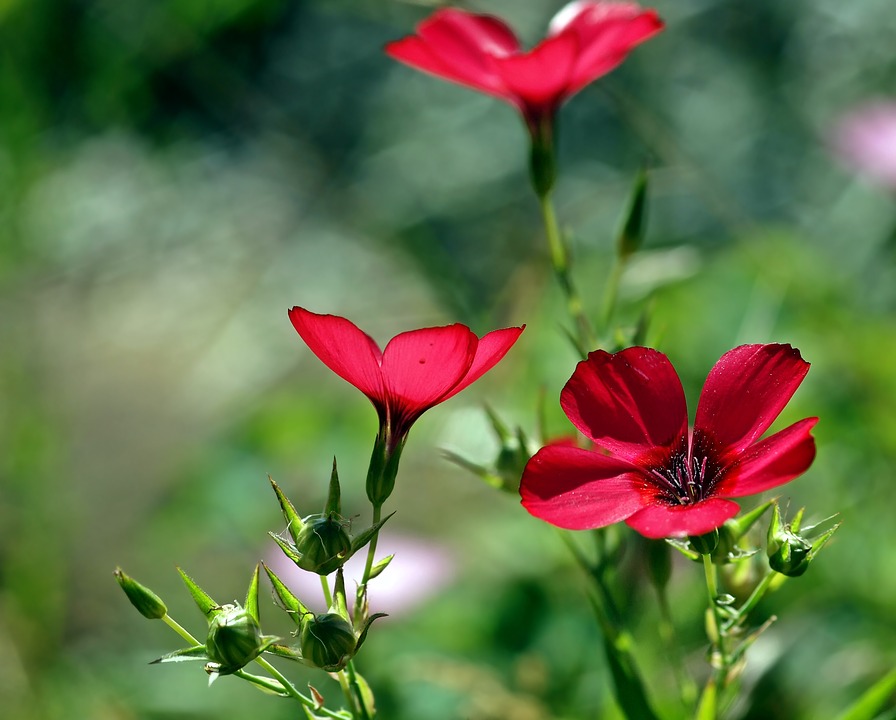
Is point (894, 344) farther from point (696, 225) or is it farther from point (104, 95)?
point (104, 95)

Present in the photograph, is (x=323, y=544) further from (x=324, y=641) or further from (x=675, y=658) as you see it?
(x=675, y=658)

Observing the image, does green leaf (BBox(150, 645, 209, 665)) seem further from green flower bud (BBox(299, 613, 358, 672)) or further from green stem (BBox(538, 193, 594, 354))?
green stem (BBox(538, 193, 594, 354))

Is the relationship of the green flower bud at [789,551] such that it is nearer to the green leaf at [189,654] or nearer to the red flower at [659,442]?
the red flower at [659,442]

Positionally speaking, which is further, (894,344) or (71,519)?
(71,519)

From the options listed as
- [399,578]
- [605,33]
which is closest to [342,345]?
[605,33]

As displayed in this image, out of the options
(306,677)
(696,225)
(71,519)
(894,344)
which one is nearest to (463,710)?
(306,677)
